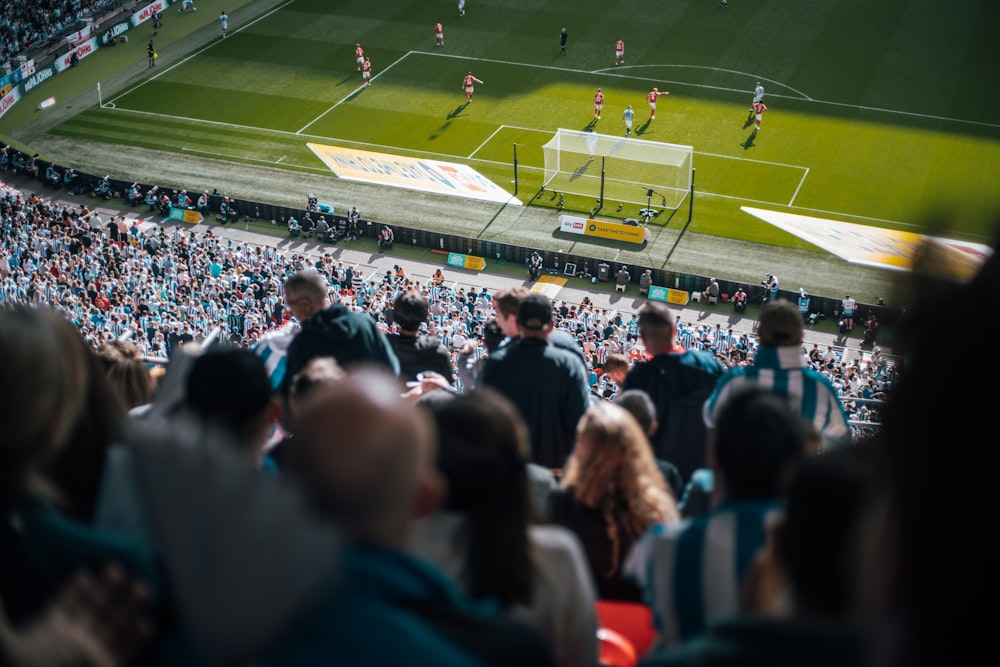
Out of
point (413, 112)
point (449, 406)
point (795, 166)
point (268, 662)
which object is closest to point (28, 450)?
point (268, 662)

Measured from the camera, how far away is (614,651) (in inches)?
177

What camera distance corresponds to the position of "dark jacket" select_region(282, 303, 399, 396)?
27.2 feet

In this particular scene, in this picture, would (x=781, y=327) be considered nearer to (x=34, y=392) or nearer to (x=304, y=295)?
(x=304, y=295)

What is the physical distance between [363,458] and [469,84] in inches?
1800

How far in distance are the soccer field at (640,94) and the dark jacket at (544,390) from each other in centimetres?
3150

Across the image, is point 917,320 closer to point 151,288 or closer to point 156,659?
point 156,659

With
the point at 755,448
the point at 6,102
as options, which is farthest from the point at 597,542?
the point at 6,102

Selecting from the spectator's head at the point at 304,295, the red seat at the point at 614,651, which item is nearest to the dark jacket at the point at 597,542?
the red seat at the point at 614,651

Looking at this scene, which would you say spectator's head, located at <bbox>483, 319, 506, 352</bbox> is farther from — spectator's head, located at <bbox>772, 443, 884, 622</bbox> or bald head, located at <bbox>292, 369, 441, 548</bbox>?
bald head, located at <bbox>292, 369, 441, 548</bbox>

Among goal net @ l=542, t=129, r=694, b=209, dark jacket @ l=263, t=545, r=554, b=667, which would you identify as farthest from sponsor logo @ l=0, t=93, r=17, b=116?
dark jacket @ l=263, t=545, r=554, b=667

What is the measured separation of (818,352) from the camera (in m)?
29.3

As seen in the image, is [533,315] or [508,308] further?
[508,308]

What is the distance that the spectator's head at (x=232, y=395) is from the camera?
4.75m

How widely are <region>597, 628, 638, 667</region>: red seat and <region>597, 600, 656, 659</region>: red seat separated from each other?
0.16m
